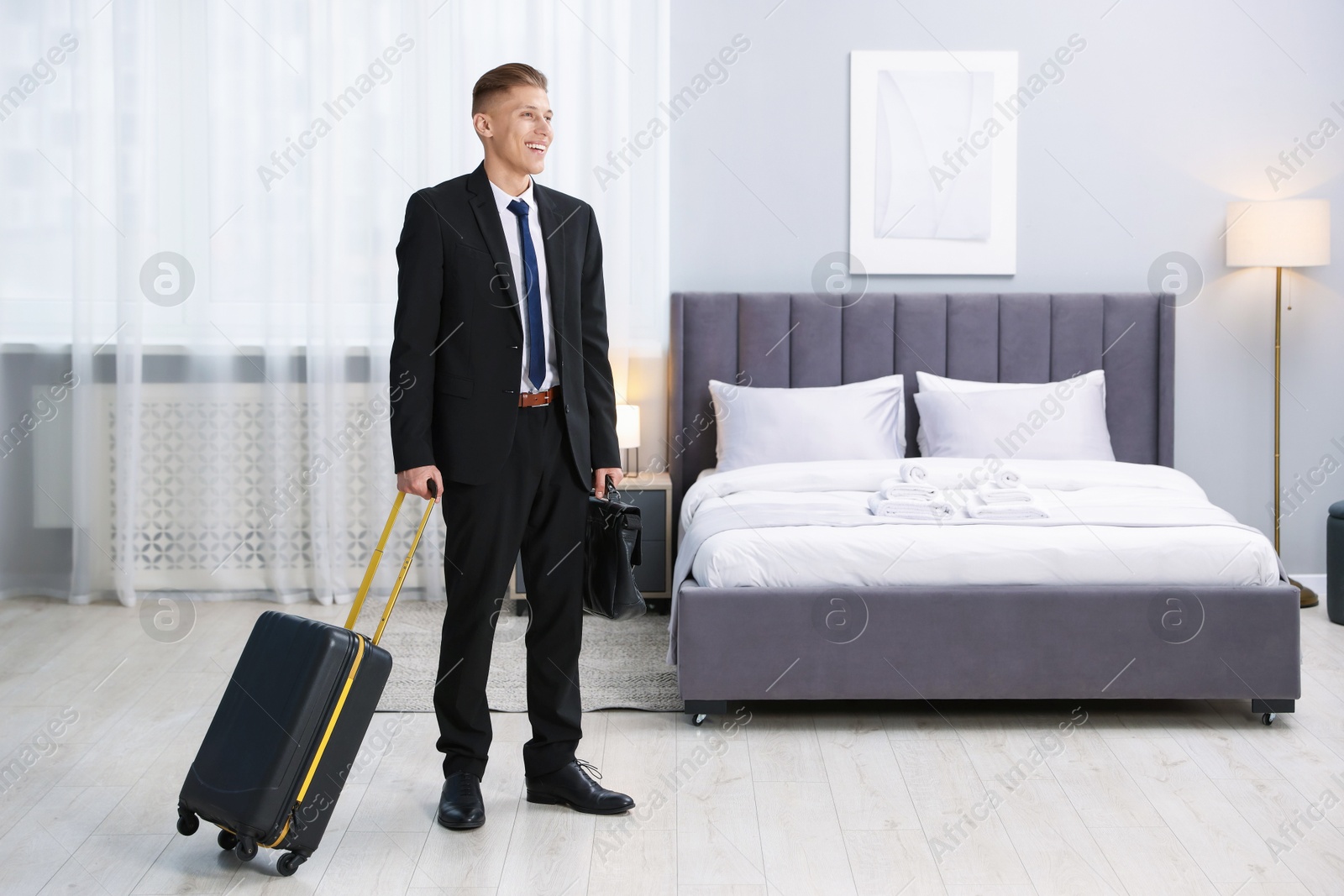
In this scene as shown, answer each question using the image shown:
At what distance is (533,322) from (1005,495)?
4.96 ft

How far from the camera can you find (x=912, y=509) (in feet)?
10.1

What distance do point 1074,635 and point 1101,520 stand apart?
1.21 feet

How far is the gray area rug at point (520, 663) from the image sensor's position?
3061 millimetres

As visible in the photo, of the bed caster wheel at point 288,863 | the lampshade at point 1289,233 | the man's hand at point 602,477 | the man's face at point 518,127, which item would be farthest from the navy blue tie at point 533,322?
the lampshade at point 1289,233

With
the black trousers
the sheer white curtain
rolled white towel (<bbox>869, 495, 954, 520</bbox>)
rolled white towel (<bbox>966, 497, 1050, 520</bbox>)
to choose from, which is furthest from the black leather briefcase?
the sheer white curtain

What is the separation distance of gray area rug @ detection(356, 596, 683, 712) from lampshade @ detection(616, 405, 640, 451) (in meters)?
0.63

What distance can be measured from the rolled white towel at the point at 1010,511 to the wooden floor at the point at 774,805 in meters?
0.50

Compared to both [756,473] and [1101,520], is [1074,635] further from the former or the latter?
[756,473]

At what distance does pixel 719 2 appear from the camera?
4.19m

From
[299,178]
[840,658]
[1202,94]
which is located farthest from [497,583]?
[1202,94]

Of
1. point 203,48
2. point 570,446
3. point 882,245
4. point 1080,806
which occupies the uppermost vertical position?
point 203,48

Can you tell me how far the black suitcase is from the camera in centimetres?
201

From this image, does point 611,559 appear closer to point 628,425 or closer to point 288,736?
point 288,736

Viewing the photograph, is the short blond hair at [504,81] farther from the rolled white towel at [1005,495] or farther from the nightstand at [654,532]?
the nightstand at [654,532]
